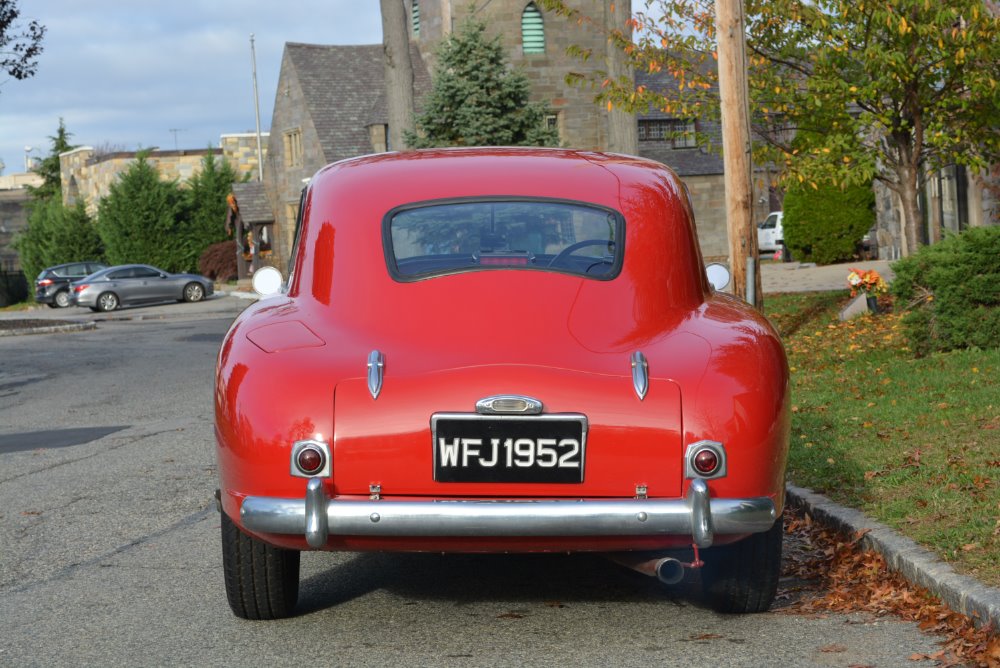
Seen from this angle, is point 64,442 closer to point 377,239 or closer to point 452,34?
point 377,239

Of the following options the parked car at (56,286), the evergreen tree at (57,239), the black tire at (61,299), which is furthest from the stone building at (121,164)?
the black tire at (61,299)

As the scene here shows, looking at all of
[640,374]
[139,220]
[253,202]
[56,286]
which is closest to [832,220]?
[56,286]

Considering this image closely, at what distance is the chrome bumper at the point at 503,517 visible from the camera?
14.6 ft

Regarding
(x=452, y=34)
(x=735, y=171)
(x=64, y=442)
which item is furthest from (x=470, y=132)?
(x=64, y=442)

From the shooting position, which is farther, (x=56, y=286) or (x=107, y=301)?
(x=56, y=286)

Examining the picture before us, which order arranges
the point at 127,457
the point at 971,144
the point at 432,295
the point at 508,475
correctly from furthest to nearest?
the point at 971,144 → the point at 127,457 → the point at 432,295 → the point at 508,475

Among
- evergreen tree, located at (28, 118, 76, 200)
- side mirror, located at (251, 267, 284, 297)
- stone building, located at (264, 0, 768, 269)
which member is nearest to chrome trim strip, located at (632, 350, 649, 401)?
side mirror, located at (251, 267, 284, 297)

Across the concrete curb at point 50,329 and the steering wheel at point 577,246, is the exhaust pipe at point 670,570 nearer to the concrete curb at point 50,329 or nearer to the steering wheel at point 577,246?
the steering wheel at point 577,246

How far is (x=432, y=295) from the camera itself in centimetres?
520

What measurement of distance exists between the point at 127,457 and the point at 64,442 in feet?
4.71

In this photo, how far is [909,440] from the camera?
829 centimetres

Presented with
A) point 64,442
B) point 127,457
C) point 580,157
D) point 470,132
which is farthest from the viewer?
point 470,132

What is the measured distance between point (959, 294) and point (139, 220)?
51.3 meters

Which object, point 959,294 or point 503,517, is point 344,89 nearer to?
point 959,294
